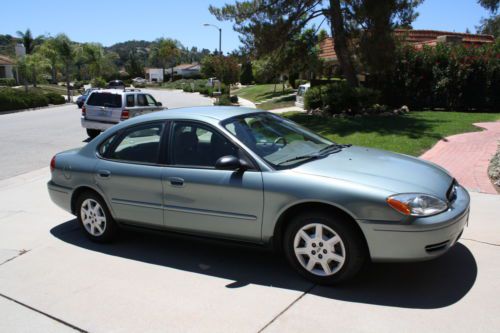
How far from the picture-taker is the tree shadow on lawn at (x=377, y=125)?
12.6 metres

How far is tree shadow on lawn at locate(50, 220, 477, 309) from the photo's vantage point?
12.8 ft

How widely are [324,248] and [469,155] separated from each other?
7.01 metres

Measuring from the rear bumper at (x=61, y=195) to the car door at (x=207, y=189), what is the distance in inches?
60.0

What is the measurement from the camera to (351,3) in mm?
17578

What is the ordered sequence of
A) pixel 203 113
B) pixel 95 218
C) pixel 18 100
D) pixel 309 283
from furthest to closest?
pixel 18 100 → pixel 95 218 → pixel 203 113 → pixel 309 283

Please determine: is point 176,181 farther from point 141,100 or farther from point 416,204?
point 141,100

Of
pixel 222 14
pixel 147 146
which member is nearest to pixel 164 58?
pixel 222 14

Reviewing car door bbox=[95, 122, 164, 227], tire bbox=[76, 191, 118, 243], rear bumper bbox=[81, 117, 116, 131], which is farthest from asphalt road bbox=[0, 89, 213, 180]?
car door bbox=[95, 122, 164, 227]

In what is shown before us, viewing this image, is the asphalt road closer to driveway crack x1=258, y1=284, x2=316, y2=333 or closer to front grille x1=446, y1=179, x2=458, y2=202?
driveway crack x1=258, y1=284, x2=316, y2=333

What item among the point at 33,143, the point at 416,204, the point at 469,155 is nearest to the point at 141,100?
the point at 33,143

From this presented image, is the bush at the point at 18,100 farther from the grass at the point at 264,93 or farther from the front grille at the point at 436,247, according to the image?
the front grille at the point at 436,247

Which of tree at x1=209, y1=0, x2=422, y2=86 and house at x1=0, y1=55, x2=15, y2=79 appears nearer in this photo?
tree at x1=209, y1=0, x2=422, y2=86

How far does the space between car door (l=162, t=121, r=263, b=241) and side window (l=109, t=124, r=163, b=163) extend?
221 mm

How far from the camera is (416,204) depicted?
379cm
